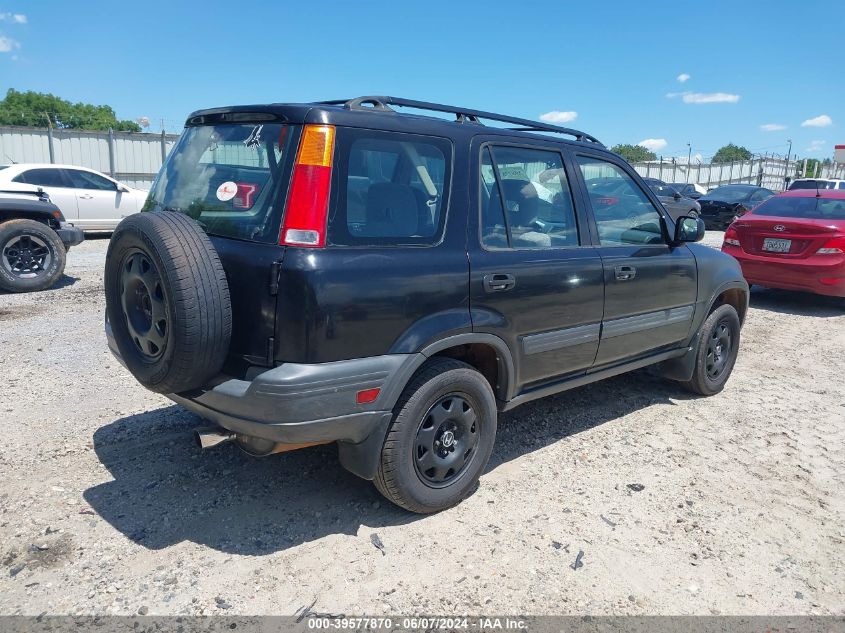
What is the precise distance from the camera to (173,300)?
271 centimetres

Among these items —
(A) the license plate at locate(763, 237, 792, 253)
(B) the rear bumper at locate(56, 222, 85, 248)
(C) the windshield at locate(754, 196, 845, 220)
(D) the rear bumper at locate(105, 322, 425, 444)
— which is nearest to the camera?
(D) the rear bumper at locate(105, 322, 425, 444)

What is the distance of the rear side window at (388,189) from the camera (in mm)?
2873

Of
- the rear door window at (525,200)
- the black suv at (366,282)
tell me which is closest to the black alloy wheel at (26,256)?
the black suv at (366,282)

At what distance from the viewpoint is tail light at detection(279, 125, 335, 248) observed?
9.02 ft

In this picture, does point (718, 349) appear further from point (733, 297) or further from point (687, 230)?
point (687, 230)

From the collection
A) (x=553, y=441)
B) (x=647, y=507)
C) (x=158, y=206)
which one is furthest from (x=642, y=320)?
(x=158, y=206)

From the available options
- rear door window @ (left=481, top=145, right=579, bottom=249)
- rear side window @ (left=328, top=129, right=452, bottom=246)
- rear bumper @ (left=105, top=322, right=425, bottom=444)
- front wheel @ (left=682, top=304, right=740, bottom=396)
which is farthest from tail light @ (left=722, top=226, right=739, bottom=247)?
rear bumper @ (left=105, top=322, right=425, bottom=444)

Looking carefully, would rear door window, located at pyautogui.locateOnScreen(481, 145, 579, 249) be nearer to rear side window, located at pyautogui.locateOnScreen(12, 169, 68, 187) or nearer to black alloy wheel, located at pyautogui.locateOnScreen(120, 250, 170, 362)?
black alloy wheel, located at pyautogui.locateOnScreen(120, 250, 170, 362)

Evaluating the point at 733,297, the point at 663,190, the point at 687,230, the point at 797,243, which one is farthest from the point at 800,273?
the point at 663,190

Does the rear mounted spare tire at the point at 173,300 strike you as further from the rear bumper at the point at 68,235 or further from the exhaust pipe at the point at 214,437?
the rear bumper at the point at 68,235

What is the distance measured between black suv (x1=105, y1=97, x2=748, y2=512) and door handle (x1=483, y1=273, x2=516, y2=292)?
0.01m

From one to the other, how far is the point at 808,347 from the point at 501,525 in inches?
215

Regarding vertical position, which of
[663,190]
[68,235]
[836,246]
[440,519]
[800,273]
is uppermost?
[663,190]

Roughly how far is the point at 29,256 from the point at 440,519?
285 inches
